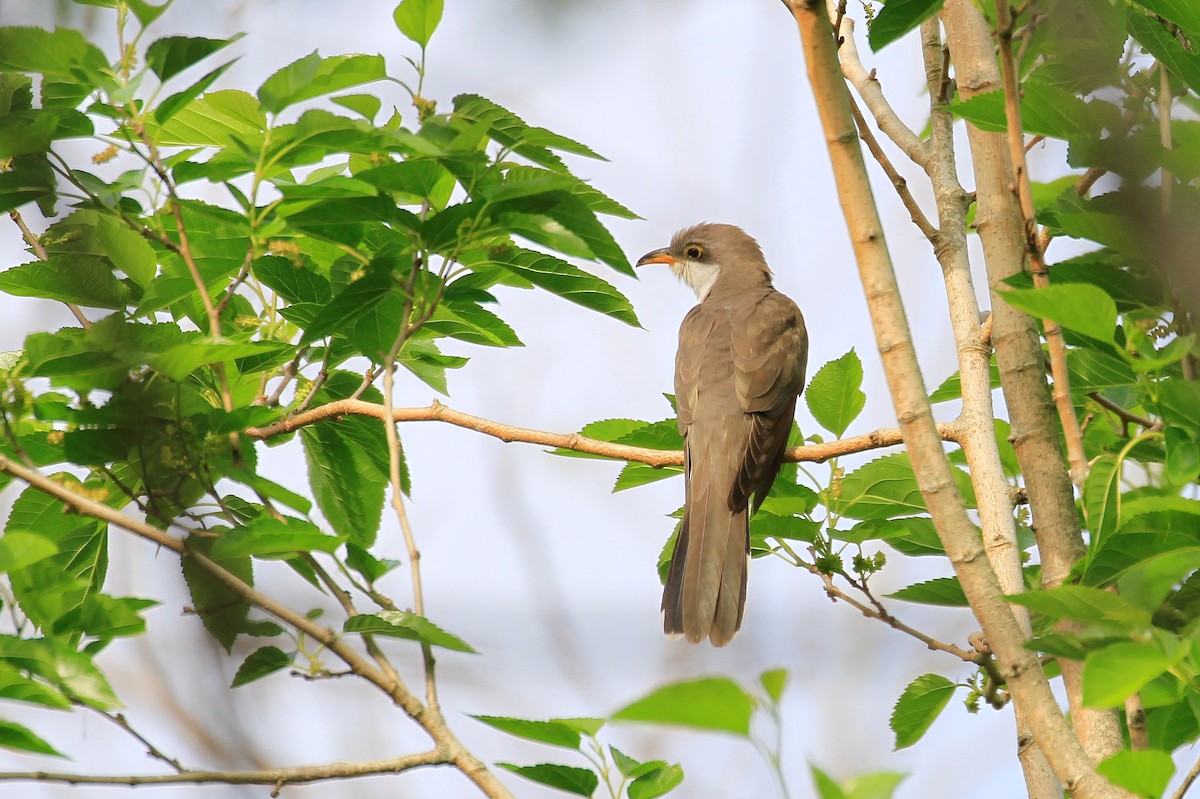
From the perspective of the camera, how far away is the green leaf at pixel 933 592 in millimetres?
3115

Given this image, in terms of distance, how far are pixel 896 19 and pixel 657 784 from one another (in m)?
1.84

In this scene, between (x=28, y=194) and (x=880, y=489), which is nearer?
(x=28, y=194)

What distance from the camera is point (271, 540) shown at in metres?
2.17

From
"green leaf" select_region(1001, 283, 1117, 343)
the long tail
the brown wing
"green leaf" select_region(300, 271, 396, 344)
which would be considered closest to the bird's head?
the brown wing

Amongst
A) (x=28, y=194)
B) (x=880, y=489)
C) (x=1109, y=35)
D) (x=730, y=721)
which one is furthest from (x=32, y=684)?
(x=1109, y=35)

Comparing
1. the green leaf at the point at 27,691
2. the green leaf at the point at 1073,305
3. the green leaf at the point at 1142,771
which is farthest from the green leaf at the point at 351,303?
the green leaf at the point at 1142,771

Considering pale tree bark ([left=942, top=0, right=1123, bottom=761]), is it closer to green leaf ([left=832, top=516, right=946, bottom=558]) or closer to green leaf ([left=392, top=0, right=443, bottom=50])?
green leaf ([left=832, top=516, right=946, bottom=558])

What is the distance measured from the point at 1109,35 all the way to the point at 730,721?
2.13 meters

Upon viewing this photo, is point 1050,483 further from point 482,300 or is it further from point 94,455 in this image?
point 94,455

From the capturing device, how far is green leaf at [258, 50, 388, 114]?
2.44 metres

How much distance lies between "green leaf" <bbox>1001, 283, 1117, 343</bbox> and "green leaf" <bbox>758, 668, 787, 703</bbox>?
133 cm

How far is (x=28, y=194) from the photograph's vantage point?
254 centimetres

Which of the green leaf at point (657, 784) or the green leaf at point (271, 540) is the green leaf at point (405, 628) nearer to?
the green leaf at point (271, 540)

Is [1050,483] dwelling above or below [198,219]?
below
